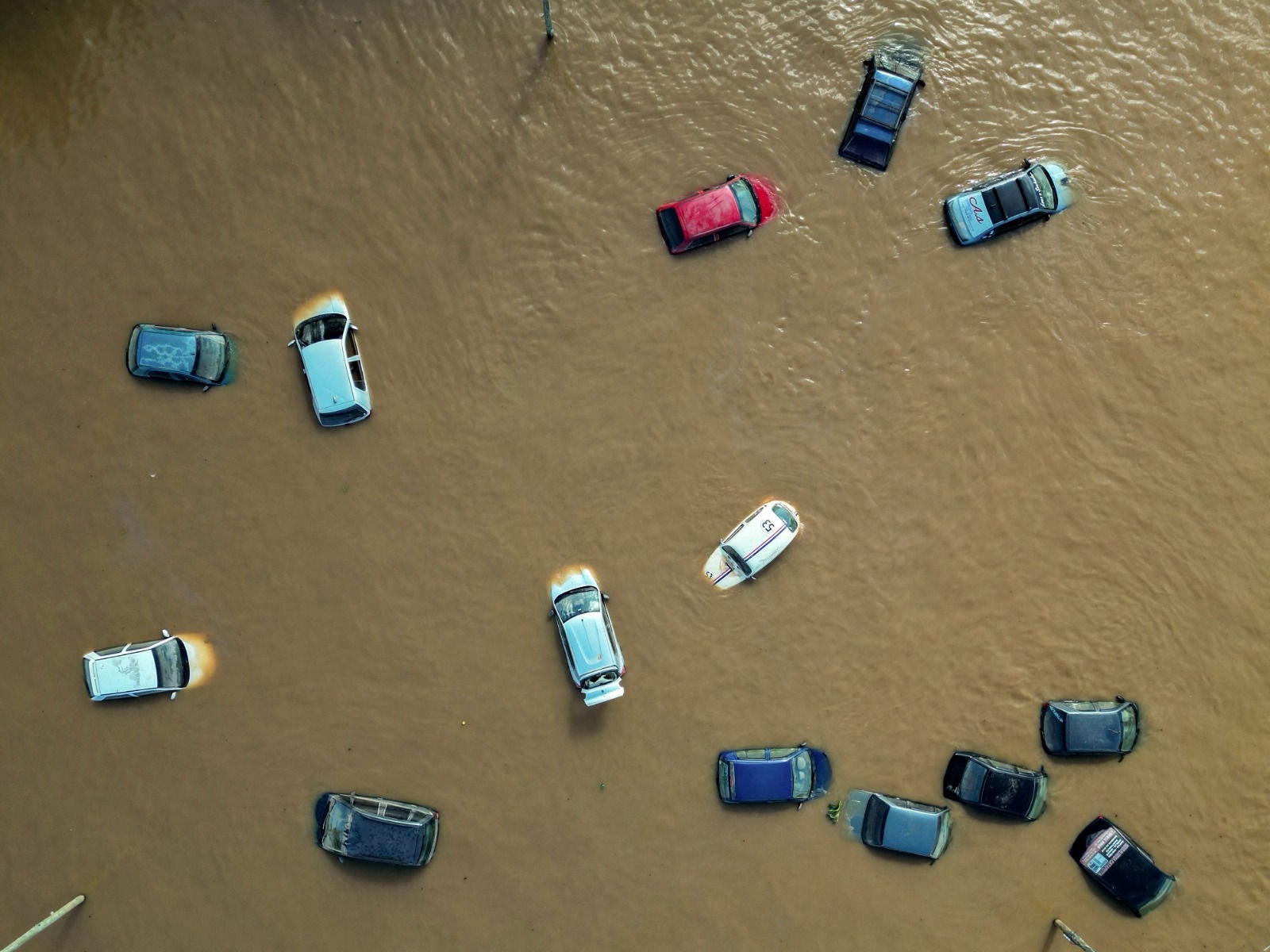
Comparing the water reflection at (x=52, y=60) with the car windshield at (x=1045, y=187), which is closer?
the car windshield at (x=1045, y=187)

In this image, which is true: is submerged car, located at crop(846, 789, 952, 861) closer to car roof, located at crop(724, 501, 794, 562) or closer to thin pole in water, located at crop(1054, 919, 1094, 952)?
thin pole in water, located at crop(1054, 919, 1094, 952)

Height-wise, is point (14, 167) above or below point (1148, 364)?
above

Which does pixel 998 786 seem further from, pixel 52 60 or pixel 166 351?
pixel 52 60

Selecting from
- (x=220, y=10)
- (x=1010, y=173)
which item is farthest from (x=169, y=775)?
(x=1010, y=173)

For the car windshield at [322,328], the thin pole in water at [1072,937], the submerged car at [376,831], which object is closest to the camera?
the thin pole in water at [1072,937]

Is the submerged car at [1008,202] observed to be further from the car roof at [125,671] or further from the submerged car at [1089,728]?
the car roof at [125,671]

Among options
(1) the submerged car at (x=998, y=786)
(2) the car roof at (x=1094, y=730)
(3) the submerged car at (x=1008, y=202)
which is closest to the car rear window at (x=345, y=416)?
(3) the submerged car at (x=1008, y=202)

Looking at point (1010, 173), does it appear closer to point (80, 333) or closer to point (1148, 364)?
point (1148, 364)
